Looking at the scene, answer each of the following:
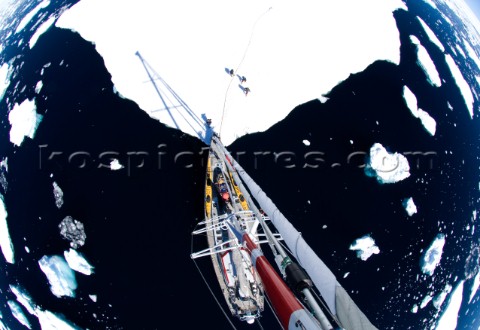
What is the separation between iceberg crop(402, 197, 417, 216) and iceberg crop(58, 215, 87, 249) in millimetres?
9321

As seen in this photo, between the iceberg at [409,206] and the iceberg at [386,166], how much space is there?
0.67 m

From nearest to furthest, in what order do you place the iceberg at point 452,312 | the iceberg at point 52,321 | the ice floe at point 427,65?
the iceberg at point 52,321 → the iceberg at point 452,312 → the ice floe at point 427,65

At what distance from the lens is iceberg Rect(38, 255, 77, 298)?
7.71 metres

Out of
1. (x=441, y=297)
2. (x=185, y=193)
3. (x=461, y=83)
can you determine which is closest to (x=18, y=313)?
(x=185, y=193)

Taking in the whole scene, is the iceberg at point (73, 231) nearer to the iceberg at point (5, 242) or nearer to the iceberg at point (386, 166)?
the iceberg at point (5, 242)

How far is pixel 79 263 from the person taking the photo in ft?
25.2

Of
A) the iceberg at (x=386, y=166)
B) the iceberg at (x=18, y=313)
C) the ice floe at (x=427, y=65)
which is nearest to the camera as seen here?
the iceberg at (x=18, y=313)

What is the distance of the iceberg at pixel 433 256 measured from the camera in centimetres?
869

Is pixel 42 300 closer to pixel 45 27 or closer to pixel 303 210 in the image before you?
pixel 303 210

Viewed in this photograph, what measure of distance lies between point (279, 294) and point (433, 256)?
24.3 ft

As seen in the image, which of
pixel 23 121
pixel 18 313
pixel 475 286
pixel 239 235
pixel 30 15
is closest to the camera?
pixel 239 235

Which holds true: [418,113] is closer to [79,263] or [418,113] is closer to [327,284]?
[327,284]

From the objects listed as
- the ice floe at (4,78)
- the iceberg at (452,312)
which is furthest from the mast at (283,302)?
the ice floe at (4,78)

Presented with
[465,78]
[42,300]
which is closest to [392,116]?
[465,78]
